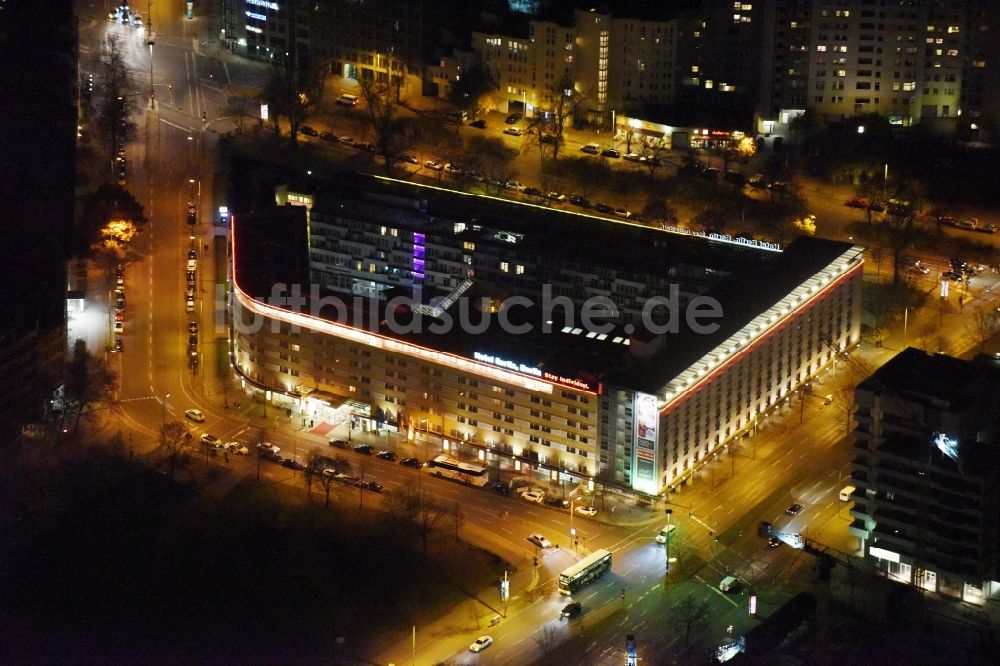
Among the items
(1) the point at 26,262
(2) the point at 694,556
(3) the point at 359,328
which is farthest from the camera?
(1) the point at 26,262

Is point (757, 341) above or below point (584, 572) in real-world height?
above

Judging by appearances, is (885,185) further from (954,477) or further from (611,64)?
(954,477)

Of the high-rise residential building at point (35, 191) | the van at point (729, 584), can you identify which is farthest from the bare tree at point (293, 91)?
the van at point (729, 584)

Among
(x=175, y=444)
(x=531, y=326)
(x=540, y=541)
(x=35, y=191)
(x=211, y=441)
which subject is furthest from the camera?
(x=35, y=191)

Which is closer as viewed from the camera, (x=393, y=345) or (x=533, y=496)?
(x=533, y=496)

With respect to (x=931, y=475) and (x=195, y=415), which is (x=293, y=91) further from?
(x=931, y=475)

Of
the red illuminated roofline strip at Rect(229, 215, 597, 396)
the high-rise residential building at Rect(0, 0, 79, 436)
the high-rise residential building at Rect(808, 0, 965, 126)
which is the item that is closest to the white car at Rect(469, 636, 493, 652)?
the red illuminated roofline strip at Rect(229, 215, 597, 396)

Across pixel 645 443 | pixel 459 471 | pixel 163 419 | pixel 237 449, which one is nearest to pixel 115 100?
pixel 163 419

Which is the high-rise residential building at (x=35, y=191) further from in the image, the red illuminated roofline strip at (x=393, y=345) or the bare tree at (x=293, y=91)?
the bare tree at (x=293, y=91)

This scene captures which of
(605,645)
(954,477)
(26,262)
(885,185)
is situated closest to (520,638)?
(605,645)
